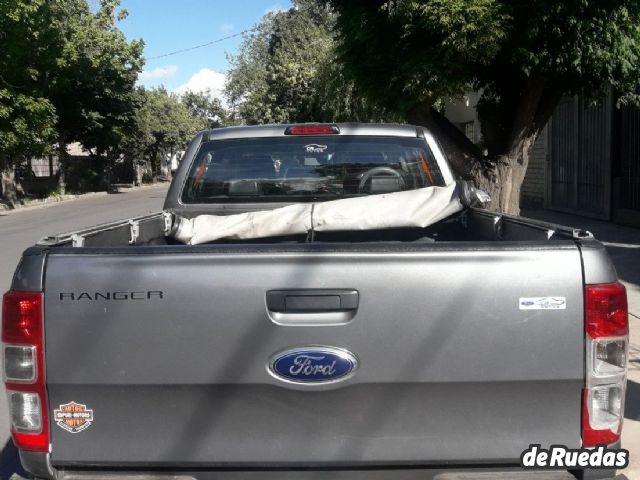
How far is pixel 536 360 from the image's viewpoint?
8.50 ft

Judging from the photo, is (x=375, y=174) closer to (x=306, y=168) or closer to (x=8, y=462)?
(x=306, y=168)

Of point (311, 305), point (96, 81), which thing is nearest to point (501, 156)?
point (311, 305)

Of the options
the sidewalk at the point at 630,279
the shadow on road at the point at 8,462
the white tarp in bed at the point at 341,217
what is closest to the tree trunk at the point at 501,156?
the sidewalk at the point at 630,279

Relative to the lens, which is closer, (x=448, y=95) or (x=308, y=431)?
(x=308, y=431)

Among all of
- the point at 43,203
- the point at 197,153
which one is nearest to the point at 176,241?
the point at 197,153

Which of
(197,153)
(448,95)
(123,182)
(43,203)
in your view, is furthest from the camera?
(123,182)

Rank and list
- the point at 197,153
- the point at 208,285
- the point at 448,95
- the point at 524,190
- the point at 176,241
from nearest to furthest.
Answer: the point at 208,285 → the point at 176,241 → the point at 197,153 → the point at 448,95 → the point at 524,190

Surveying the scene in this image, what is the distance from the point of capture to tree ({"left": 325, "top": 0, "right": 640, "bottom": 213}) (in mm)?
8523

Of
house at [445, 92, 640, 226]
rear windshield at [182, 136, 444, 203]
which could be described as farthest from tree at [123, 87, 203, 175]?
rear windshield at [182, 136, 444, 203]

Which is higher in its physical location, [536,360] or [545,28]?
[545,28]

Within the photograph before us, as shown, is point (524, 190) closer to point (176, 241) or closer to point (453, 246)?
point (176, 241)

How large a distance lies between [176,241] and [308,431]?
2.18 meters

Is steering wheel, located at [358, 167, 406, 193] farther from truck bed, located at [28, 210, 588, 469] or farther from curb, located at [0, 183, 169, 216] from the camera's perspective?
curb, located at [0, 183, 169, 216]

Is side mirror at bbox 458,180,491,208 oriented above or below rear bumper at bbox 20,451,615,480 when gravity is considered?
above
